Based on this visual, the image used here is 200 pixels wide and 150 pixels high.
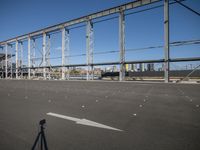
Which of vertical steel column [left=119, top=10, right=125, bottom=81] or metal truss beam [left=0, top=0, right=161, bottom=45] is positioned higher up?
metal truss beam [left=0, top=0, right=161, bottom=45]

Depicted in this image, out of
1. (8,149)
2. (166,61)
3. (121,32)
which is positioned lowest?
(8,149)

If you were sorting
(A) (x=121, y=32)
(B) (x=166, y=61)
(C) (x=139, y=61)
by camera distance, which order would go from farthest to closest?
(A) (x=121, y=32) → (C) (x=139, y=61) → (B) (x=166, y=61)

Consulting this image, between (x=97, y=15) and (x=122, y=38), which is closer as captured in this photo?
(x=122, y=38)

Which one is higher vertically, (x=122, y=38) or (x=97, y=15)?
(x=97, y=15)

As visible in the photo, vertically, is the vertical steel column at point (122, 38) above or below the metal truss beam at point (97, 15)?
below

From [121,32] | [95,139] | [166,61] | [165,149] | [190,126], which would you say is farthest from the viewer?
[121,32]

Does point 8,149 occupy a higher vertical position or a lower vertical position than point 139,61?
lower

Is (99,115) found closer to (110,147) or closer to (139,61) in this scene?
(110,147)

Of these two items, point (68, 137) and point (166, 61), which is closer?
point (68, 137)

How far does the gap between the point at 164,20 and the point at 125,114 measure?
87.8 feet

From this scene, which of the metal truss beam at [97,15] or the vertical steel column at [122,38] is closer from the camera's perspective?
the metal truss beam at [97,15]

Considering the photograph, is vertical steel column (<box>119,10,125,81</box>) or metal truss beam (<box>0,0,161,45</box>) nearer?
metal truss beam (<box>0,0,161,45</box>)

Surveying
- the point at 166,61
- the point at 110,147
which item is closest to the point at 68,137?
the point at 110,147

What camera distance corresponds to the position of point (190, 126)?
14.3ft
